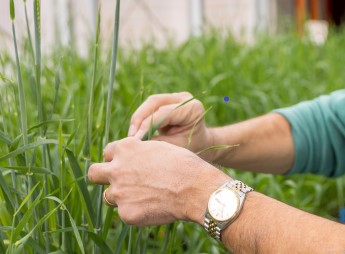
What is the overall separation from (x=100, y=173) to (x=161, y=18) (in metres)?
4.87

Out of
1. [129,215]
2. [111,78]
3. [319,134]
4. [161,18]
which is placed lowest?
[161,18]

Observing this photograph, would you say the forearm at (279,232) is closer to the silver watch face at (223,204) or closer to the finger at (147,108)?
the silver watch face at (223,204)

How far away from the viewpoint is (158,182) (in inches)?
36.1

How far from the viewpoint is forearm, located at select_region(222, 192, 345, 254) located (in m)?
0.87

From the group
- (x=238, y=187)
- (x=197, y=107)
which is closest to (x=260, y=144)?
(x=197, y=107)

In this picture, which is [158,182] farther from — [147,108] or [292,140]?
[292,140]

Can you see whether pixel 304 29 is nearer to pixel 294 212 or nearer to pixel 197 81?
pixel 197 81

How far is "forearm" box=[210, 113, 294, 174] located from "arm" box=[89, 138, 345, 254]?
0.42 metres

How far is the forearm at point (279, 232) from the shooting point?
0.87 metres

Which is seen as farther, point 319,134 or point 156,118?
point 319,134

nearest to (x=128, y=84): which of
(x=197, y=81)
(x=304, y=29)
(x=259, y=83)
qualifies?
(x=197, y=81)

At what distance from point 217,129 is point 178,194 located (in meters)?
0.48

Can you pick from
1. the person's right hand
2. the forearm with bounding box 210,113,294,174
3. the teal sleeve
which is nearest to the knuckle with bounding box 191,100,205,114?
the person's right hand

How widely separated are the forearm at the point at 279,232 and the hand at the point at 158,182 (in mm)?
53
